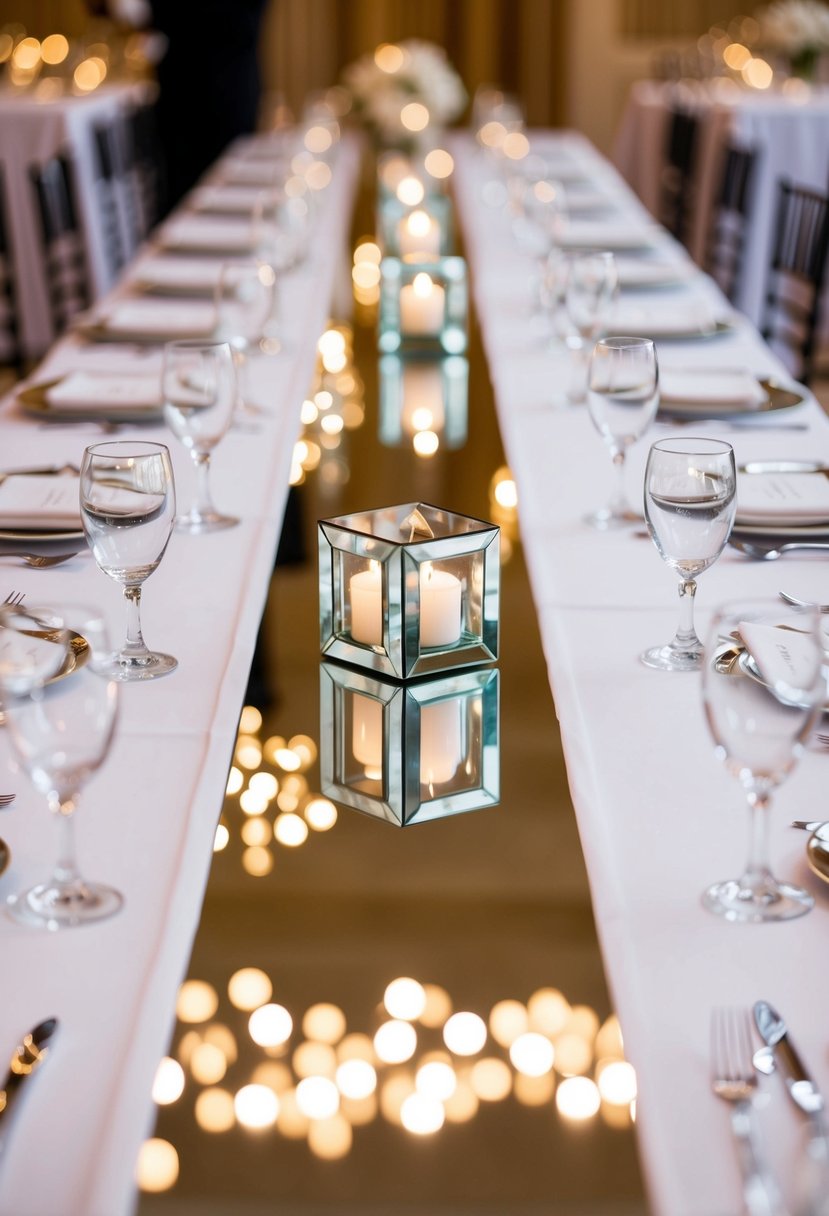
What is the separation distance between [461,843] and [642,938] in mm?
175

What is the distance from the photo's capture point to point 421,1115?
80 centimetres

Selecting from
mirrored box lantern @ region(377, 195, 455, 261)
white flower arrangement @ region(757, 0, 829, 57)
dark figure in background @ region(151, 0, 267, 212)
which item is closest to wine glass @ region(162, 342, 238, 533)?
mirrored box lantern @ region(377, 195, 455, 261)

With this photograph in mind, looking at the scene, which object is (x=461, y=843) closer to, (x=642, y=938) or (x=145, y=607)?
(x=642, y=938)

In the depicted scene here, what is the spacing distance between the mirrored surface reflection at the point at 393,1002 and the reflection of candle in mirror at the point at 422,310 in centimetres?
150

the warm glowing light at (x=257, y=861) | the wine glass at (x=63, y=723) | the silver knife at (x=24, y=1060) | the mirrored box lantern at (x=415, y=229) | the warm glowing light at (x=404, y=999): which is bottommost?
the mirrored box lantern at (x=415, y=229)

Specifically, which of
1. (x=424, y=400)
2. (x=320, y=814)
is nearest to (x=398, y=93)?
(x=424, y=400)

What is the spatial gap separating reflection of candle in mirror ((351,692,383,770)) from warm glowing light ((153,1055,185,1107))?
383mm

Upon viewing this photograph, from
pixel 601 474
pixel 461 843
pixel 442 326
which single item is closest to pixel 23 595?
pixel 461 843

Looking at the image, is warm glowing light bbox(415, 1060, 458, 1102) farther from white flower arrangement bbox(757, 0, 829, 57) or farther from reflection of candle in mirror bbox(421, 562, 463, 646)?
white flower arrangement bbox(757, 0, 829, 57)

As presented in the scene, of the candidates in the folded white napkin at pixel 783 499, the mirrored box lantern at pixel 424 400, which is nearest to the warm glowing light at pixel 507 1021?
the folded white napkin at pixel 783 499

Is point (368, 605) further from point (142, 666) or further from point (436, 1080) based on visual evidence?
point (436, 1080)

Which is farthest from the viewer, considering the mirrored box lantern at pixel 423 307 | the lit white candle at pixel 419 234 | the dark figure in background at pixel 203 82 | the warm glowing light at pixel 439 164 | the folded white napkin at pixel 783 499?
the dark figure in background at pixel 203 82

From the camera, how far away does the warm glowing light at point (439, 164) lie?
203 inches

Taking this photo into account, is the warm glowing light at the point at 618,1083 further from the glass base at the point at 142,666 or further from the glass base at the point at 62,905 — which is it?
the glass base at the point at 142,666
